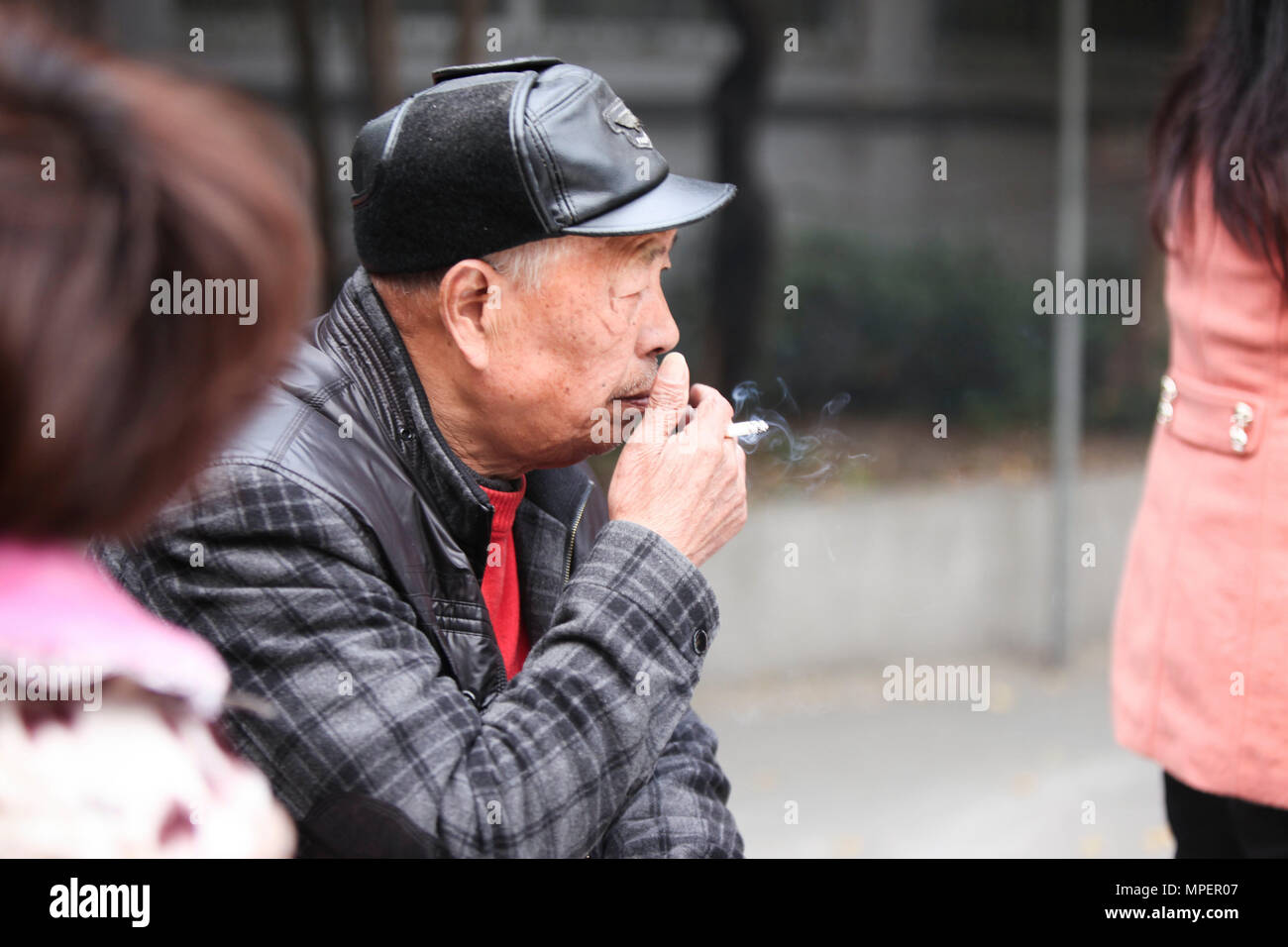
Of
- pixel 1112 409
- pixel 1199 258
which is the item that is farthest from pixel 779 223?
pixel 1199 258

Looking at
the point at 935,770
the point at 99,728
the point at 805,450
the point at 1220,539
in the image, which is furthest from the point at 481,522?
the point at 935,770

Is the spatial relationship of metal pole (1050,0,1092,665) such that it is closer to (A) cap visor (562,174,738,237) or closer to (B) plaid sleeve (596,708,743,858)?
(A) cap visor (562,174,738,237)

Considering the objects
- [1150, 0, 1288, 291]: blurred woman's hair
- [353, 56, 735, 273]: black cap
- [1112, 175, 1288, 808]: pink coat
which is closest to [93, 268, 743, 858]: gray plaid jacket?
[353, 56, 735, 273]: black cap

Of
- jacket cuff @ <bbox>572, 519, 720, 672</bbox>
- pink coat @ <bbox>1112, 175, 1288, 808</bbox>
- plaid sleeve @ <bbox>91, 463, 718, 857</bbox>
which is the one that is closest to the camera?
plaid sleeve @ <bbox>91, 463, 718, 857</bbox>

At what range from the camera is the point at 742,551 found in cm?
520

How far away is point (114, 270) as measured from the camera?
2.71ft

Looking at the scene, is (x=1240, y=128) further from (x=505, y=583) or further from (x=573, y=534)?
(x=505, y=583)

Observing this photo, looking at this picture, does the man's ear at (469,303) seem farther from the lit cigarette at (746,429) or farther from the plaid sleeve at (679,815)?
the plaid sleeve at (679,815)

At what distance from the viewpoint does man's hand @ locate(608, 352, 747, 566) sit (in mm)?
1643

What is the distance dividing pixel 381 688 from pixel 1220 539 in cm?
145

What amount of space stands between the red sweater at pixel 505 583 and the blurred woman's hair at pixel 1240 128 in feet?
4.14

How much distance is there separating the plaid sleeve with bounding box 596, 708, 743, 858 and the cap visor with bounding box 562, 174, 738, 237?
0.75 m

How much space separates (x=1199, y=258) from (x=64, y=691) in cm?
193
